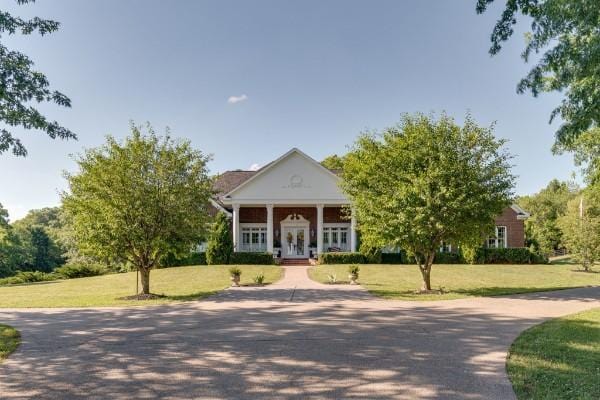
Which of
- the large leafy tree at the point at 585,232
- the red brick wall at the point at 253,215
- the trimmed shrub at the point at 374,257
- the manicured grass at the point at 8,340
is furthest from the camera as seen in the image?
→ the red brick wall at the point at 253,215

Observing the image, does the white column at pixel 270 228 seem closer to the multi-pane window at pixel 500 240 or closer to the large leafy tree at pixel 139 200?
the large leafy tree at pixel 139 200

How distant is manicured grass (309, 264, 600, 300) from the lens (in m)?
16.5

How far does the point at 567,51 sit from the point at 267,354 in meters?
6.62

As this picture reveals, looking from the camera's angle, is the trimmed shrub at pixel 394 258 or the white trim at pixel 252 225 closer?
the trimmed shrub at pixel 394 258

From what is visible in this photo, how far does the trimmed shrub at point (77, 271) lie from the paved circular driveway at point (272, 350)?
666 inches

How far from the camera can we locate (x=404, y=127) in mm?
16500

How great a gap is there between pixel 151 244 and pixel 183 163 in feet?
10.6

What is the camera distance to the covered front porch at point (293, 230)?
33250mm

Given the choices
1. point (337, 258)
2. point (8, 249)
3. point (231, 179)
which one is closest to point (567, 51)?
point (337, 258)

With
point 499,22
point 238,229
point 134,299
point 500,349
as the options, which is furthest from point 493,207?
point 238,229

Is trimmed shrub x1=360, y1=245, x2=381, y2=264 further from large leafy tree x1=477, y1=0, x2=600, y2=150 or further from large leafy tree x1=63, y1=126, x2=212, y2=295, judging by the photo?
large leafy tree x1=477, y1=0, x2=600, y2=150

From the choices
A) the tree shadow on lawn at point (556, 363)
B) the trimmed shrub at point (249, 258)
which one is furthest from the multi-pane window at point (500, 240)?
the tree shadow on lawn at point (556, 363)

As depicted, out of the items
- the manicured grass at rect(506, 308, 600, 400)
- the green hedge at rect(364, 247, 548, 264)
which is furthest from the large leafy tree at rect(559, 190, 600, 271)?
the manicured grass at rect(506, 308, 600, 400)

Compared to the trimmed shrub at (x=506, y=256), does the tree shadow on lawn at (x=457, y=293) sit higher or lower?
lower
